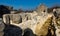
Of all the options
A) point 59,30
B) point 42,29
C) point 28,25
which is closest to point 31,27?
point 28,25

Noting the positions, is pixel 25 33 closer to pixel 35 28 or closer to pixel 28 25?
pixel 35 28

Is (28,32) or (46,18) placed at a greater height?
(46,18)

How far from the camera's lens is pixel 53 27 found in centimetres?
606

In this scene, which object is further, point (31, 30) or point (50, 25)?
point (31, 30)

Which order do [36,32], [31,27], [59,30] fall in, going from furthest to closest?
[31,27] → [36,32] → [59,30]

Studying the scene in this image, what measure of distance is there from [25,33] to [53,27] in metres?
1.02

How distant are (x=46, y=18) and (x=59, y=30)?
2.08ft

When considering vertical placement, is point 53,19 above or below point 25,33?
above

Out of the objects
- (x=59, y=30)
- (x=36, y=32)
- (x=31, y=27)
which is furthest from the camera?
(x=31, y=27)

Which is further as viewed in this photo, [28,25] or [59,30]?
[28,25]

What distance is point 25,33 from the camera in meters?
6.28

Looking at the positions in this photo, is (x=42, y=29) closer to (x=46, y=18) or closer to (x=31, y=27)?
(x=46, y=18)

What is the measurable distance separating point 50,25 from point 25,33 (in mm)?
940

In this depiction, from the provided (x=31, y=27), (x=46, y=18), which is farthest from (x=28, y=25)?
(x=46, y=18)
